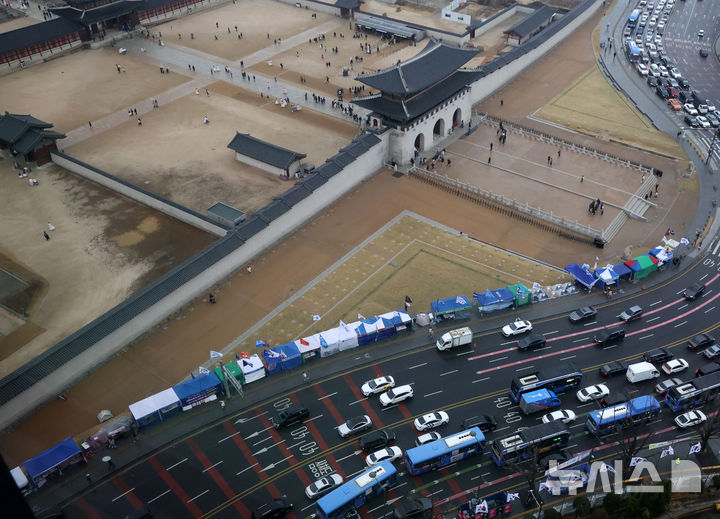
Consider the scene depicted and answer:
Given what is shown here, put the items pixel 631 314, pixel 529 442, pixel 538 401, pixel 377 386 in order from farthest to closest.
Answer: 1. pixel 631 314
2. pixel 377 386
3. pixel 538 401
4. pixel 529 442

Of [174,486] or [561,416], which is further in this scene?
[561,416]

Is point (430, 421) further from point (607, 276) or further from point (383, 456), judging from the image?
point (607, 276)

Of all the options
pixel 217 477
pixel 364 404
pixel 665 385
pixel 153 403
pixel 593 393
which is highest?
pixel 153 403

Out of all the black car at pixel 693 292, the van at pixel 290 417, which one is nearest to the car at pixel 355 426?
the van at pixel 290 417

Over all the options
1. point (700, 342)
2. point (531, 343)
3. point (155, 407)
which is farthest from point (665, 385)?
point (155, 407)

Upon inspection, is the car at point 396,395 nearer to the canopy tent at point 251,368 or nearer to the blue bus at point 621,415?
the canopy tent at point 251,368

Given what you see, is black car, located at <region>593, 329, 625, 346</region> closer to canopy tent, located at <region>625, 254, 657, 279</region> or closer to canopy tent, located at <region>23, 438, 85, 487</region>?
canopy tent, located at <region>625, 254, 657, 279</region>

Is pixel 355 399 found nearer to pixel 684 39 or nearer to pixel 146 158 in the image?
pixel 146 158

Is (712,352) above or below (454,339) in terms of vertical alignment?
below

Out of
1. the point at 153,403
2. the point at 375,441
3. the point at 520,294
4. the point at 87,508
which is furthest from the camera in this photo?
the point at 520,294
